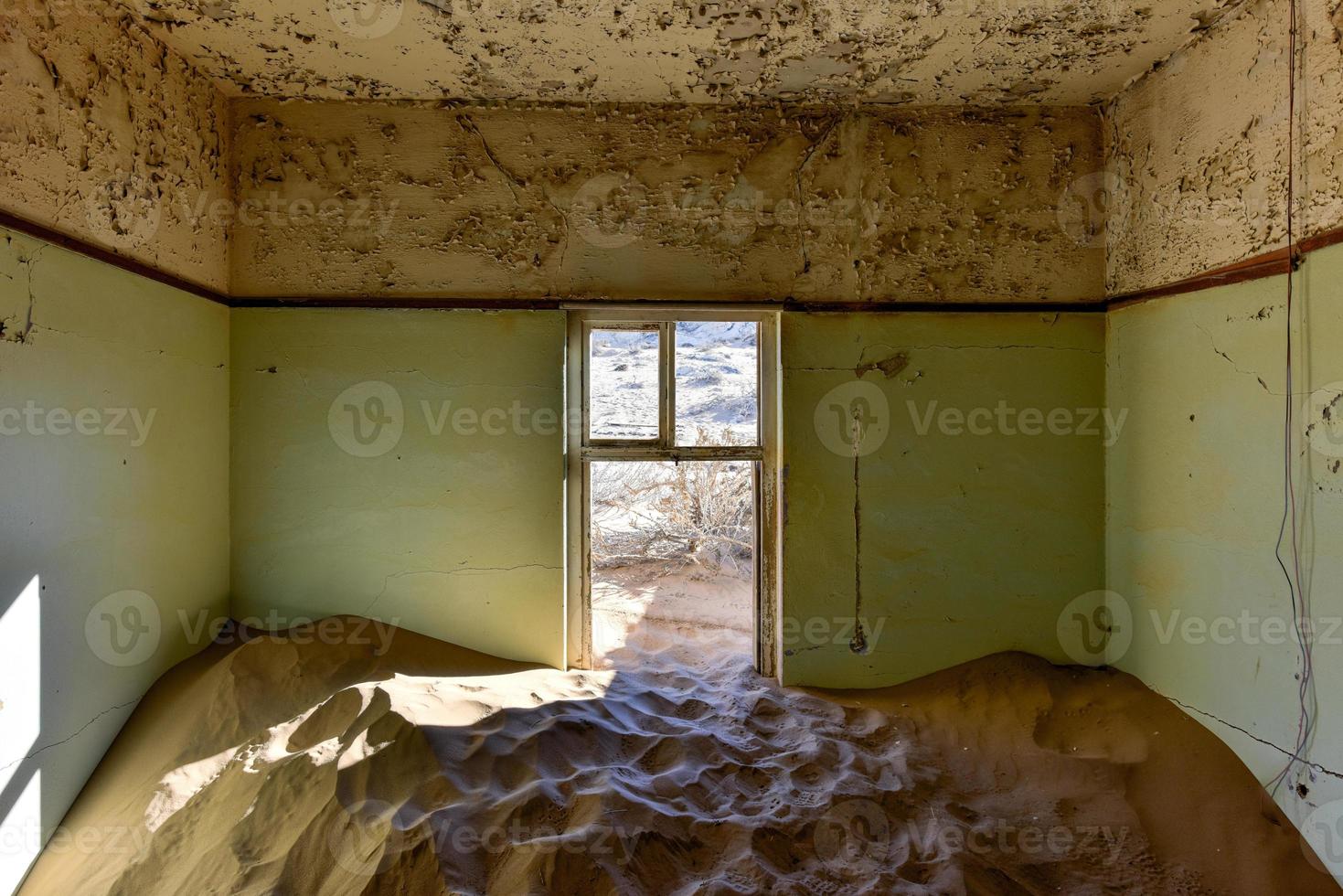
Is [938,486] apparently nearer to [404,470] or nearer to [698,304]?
[698,304]

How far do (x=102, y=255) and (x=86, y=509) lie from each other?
794 mm

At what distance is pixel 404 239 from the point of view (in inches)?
101

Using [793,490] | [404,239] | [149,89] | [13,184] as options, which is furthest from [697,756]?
[149,89]

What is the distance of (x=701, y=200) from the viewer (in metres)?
2.62

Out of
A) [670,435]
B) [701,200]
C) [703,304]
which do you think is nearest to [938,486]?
[670,435]

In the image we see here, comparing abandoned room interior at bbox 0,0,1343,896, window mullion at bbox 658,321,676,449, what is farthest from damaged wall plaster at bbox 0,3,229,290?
window mullion at bbox 658,321,676,449

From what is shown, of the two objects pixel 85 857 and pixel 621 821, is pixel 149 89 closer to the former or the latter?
pixel 85 857

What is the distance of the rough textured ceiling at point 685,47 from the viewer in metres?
2.04

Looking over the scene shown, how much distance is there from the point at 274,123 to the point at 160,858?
104 inches

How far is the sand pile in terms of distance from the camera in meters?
1.62

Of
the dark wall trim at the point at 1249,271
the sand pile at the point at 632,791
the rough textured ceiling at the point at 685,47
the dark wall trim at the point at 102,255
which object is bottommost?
the sand pile at the point at 632,791

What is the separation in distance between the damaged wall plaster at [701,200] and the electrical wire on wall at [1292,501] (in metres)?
0.77

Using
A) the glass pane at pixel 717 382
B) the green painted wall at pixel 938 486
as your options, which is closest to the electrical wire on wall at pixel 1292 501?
the green painted wall at pixel 938 486

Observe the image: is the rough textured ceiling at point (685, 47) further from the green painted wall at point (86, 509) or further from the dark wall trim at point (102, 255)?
the green painted wall at point (86, 509)
